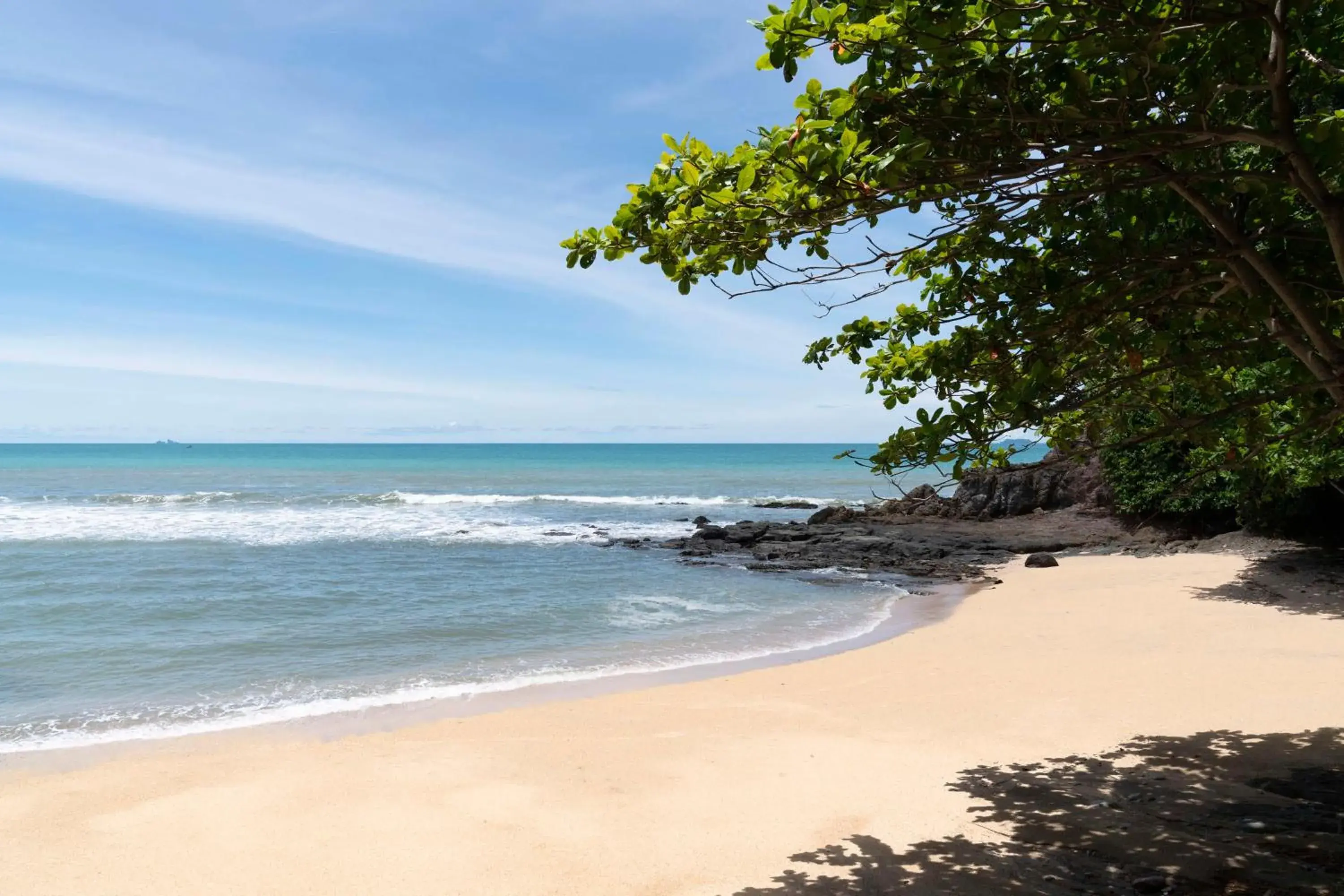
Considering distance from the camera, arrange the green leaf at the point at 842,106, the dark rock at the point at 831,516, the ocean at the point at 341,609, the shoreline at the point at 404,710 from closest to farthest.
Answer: the green leaf at the point at 842,106 < the shoreline at the point at 404,710 < the ocean at the point at 341,609 < the dark rock at the point at 831,516

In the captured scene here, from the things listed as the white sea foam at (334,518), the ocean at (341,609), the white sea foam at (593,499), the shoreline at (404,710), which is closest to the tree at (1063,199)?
the shoreline at (404,710)

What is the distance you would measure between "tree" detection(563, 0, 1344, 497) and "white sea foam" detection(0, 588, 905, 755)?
6901 mm

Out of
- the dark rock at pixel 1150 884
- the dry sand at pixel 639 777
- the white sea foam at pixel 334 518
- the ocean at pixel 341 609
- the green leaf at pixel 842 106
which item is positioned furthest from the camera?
the white sea foam at pixel 334 518

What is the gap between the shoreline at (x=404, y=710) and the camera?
8227mm

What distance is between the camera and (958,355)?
15.6ft

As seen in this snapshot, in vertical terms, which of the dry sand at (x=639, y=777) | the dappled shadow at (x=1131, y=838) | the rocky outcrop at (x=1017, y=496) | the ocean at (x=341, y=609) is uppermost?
the rocky outcrop at (x=1017, y=496)

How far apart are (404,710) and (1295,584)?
14.3m

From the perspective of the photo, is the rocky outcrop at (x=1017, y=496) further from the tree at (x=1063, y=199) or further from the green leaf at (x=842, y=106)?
the green leaf at (x=842, y=106)

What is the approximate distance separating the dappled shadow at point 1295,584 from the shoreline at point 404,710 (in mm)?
5982

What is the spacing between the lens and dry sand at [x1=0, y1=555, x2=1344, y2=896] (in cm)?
551

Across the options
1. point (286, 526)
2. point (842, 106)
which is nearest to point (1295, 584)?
point (842, 106)

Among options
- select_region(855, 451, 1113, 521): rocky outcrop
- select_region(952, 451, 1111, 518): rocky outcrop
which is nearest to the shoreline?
select_region(855, 451, 1113, 521): rocky outcrop

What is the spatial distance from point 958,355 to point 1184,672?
23.3 ft

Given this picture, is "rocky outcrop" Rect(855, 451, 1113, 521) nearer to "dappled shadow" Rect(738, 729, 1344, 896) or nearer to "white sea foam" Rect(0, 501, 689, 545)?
"white sea foam" Rect(0, 501, 689, 545)
